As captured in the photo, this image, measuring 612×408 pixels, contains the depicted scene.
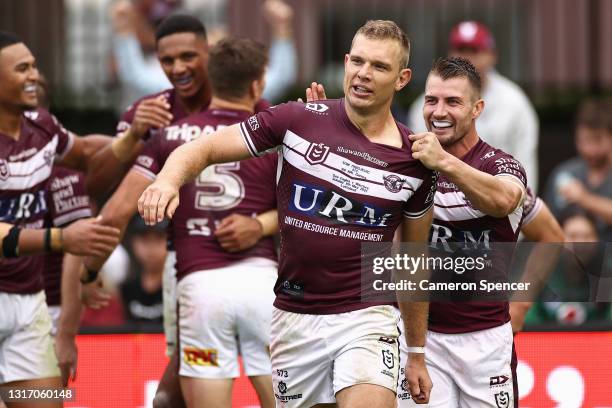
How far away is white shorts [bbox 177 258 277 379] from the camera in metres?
8.27

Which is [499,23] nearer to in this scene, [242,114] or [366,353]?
[242,114]

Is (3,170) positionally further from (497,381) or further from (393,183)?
(497,381)

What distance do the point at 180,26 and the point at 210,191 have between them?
1.25 m

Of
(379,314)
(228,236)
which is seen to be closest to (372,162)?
(379,314)

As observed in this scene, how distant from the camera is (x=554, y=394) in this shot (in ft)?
31.4

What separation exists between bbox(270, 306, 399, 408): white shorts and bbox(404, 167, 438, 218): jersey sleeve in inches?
21.0

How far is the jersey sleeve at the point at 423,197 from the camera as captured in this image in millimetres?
6965

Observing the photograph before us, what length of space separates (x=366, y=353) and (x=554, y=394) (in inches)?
127

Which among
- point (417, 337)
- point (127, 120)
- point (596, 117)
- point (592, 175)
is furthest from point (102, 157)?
point (592, 175)

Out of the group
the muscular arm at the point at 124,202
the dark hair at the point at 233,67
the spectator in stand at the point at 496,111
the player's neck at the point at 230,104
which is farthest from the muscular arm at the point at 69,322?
the spectator in stand at the point at 496,111

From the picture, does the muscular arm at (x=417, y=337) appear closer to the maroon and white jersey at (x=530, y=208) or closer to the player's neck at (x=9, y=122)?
the maroon and white jersey at (x=530, y=208)

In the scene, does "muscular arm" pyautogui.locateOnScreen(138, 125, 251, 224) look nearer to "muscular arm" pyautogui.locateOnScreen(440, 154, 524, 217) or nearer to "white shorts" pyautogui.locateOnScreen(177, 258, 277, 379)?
"muscular arm" pyautogui.locateOnScreen(440, 154, 524, 217)

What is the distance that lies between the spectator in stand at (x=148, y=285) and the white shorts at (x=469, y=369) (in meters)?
4.39

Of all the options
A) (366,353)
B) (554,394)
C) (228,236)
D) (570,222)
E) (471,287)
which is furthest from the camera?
(570,222)
